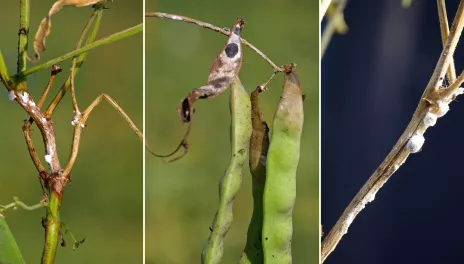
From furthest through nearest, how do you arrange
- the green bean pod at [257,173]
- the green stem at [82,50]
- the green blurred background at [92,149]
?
the green blurred background at [92,149]
the green bean pod at [257,173]
the green stem at [82,50]

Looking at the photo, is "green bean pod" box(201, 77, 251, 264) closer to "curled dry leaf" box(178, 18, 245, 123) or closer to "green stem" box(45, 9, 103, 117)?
"curled dry leaf" box(178, 18, 245, 123)

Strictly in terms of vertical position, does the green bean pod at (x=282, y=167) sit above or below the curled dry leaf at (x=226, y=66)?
below

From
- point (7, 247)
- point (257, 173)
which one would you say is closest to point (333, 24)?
point (257, 173)

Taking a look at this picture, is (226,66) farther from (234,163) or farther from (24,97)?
(24,97)

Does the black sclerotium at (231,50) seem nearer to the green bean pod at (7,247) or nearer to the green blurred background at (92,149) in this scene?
the green blurred background at (92,149)

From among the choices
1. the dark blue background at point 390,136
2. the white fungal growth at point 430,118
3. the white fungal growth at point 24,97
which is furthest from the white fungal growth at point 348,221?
the white fungal growth at point 24,97

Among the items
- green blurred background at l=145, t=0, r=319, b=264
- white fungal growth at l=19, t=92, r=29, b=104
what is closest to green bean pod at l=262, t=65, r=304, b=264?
green blurred background at l=145, t=0, r=319, b=264

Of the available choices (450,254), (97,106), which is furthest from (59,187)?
(450,254)
